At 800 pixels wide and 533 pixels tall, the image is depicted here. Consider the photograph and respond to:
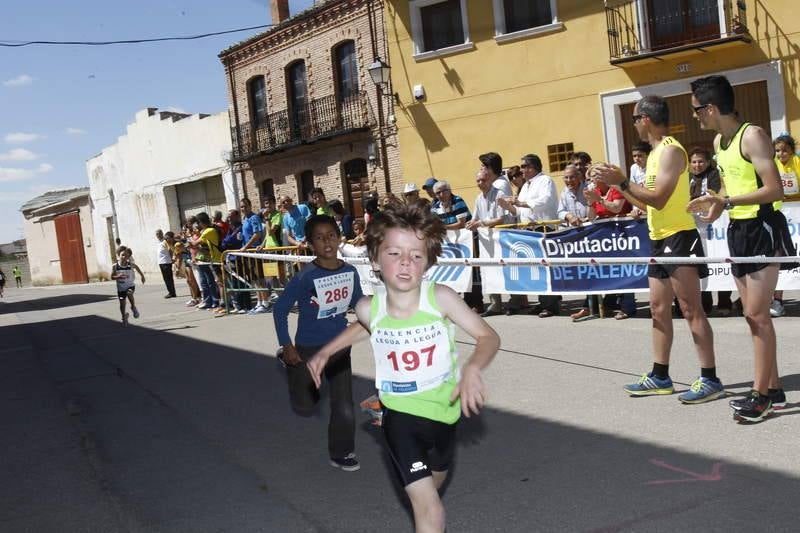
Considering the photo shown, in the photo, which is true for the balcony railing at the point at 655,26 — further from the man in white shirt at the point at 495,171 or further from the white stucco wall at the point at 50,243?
the white stucco wall at the point at 50,243

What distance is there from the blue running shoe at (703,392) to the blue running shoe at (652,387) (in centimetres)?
27

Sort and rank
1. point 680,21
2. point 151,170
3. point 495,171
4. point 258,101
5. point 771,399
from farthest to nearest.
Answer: point 151,170 < point 258,101 < point 680,21 < point 495,171 < point 771,399

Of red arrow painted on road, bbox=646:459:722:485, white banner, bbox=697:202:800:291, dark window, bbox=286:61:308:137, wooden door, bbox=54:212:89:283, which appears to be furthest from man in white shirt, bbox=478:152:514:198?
wooden door, bbox=54:212:89:283

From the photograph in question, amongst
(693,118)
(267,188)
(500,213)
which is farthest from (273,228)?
(267,188)

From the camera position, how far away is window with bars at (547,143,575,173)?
20.0 meters

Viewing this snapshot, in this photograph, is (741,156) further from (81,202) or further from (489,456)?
(81,202)

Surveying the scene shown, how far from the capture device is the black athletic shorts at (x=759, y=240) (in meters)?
4.98

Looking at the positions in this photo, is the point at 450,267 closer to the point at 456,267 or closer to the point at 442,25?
the point at 456,267

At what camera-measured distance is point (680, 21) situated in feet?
60.3

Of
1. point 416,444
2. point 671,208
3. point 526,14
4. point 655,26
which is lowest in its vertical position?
point 416,444

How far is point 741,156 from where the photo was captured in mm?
5016

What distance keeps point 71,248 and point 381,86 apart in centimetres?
3124

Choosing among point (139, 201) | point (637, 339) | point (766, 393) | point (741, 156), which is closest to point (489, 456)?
point (766, 393)

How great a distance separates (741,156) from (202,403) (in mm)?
4849
